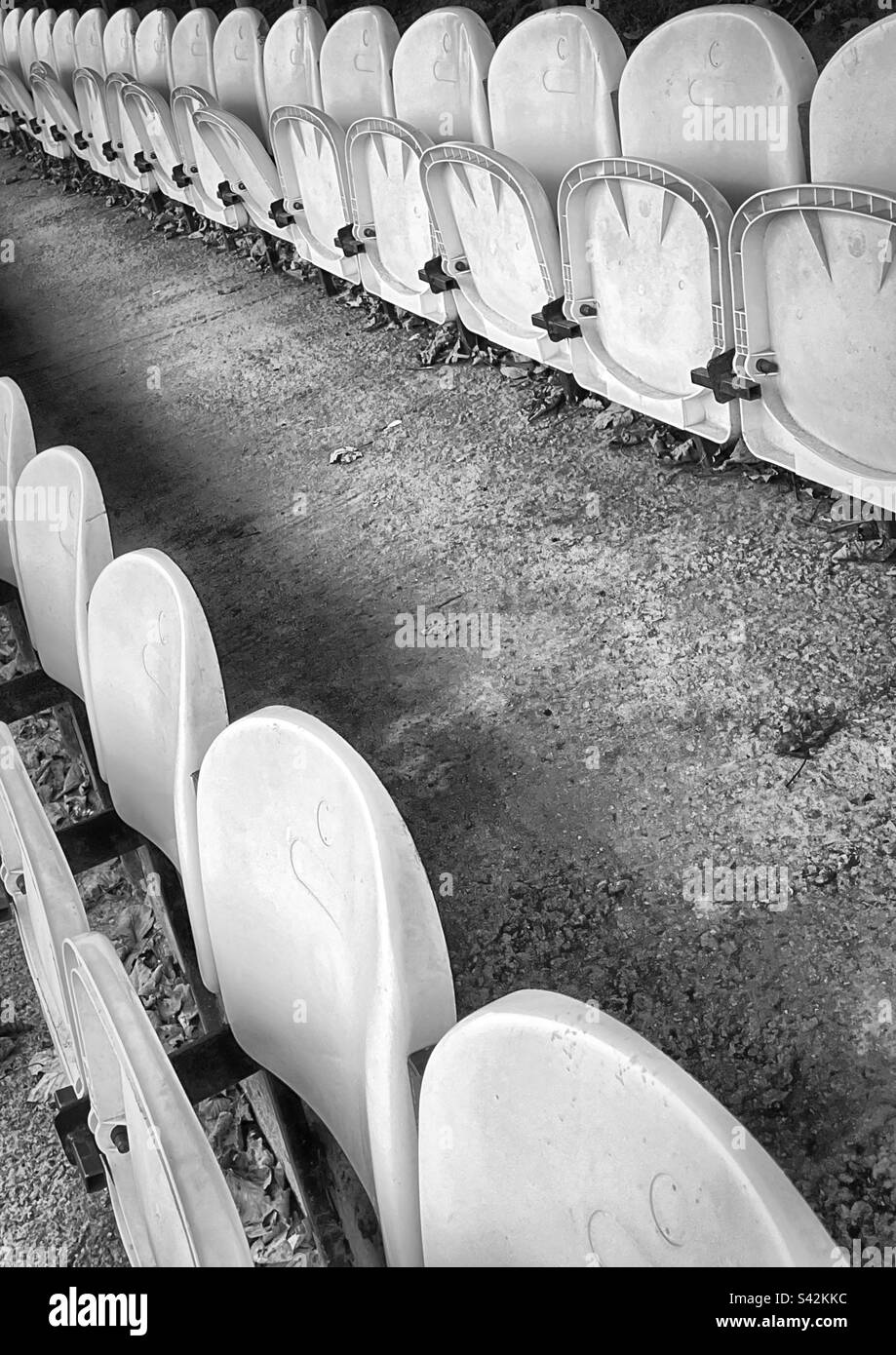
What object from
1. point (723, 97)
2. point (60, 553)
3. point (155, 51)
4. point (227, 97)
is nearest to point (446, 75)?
point (723, 97)

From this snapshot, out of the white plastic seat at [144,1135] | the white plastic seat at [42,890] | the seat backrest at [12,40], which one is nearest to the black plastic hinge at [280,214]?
the white plastic seat at [42,890]

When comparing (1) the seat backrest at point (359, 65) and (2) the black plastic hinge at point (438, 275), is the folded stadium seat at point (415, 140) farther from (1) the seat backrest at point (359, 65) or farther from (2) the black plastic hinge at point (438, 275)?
(1) the seat backrest at point (359, 65)

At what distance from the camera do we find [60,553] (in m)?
1.44

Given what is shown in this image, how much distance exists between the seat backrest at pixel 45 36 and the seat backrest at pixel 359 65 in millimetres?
2544

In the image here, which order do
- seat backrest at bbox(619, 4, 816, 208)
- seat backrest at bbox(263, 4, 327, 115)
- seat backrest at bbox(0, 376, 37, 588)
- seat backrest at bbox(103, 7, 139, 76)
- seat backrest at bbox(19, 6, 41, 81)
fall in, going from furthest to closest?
seat backrest at bbox(19, 6, 41, 81) < seat backrest at bbox(103, 7, 139, 76) < seat backrest at bbox(263, 4, 327, 115) < seat backrest at bbox(0, 376, 37, 588) < seat backrest at bbox(619, 4, 816, 208)

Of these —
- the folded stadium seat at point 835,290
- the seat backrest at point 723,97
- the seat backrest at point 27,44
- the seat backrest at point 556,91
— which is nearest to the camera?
the folded stadium seat at point 835,290

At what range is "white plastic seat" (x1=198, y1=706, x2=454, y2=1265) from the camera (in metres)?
0.73

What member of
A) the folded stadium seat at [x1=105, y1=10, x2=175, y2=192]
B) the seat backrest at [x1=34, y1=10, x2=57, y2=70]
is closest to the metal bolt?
the folded stadium seat at [x1=105, y1=10, x2=175, y2=192]

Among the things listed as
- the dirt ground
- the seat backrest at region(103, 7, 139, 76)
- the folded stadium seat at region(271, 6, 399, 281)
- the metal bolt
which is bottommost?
the dirt ground

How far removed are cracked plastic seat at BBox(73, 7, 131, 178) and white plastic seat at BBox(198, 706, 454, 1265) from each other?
3.42m

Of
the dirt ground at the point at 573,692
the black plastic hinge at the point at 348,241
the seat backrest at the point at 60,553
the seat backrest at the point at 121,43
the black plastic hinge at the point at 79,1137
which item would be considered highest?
the seat backrest at the point at 121,43

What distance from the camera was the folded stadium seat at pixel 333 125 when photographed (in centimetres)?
238

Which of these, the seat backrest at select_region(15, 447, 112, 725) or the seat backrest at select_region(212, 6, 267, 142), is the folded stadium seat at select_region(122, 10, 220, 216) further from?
the seat backrest at select_region(15, 447, 112, 725)

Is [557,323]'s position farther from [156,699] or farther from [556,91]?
[156,699]
